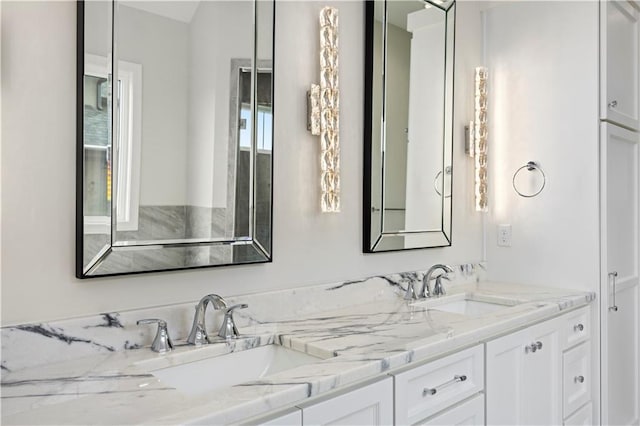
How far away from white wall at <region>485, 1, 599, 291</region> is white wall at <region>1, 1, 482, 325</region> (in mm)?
535

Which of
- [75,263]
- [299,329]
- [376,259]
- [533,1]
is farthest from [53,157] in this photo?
[533,1]

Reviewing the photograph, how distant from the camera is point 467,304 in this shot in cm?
231

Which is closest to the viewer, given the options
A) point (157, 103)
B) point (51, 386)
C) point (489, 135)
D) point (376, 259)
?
point (51, 386)

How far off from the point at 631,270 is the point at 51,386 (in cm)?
252

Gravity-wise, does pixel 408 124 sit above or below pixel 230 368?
→ above

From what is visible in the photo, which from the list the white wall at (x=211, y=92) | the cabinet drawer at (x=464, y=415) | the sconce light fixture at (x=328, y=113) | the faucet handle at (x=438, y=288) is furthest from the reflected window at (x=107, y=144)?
the faucet handle at (x=438, y=288)

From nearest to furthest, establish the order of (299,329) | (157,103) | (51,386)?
(51,386)
(157,103)
(299,329)

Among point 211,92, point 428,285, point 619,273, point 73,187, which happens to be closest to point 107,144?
point 73,187

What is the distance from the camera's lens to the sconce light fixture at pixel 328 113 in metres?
1.84

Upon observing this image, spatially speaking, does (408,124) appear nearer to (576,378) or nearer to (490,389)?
(490,389)

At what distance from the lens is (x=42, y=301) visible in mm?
1260

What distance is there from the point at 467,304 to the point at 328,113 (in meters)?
1.07

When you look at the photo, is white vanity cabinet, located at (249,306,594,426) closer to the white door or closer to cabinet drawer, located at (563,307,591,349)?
cabinet drawer, located at (563,307,591,349)

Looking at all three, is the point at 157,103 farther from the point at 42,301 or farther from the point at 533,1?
the point at 533,1
